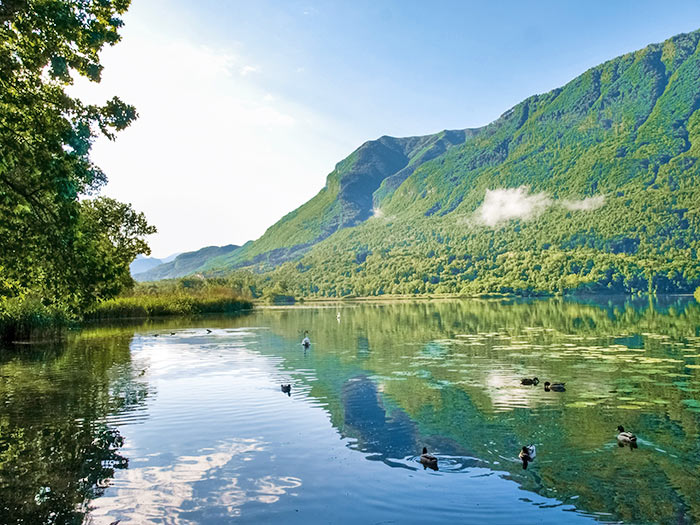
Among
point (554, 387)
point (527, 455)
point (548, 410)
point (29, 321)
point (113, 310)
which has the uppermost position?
point (29, 321)

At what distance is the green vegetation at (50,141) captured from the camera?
645 inches

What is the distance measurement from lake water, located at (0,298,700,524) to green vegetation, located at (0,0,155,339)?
571 centimetres

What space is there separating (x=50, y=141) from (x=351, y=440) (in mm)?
13678

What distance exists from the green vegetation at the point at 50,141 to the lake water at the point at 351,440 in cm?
571

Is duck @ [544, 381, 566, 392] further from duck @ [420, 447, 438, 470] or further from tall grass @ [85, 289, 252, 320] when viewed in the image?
tall grass @ [85, 289, 252, 320]

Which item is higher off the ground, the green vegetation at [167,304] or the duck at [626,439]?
the green vegetation at [167,304]

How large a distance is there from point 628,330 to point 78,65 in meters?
49.4

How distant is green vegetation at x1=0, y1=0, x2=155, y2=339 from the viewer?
16391mm

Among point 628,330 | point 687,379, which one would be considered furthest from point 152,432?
point 628,330

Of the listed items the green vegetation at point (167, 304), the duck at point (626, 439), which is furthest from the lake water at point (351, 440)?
the green vegetation at point (167, 304)

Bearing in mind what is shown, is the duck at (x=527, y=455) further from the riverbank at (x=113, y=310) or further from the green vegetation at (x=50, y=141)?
the riverbank at (x=113, y=310)

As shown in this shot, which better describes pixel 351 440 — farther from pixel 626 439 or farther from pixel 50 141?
pixel 50 141

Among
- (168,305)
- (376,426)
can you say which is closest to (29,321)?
(376,426)

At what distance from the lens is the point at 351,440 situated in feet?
52.9
